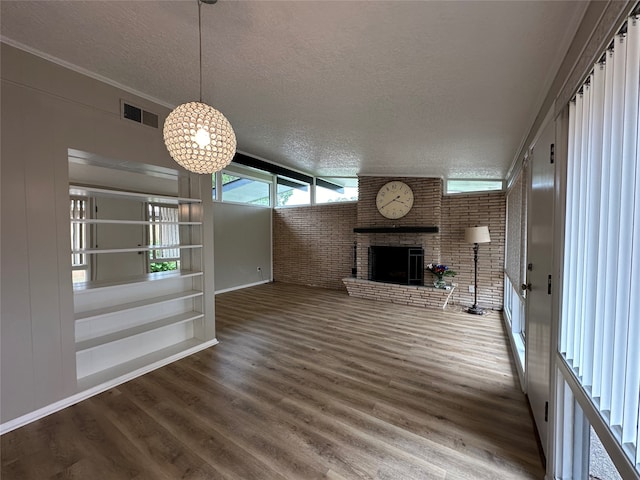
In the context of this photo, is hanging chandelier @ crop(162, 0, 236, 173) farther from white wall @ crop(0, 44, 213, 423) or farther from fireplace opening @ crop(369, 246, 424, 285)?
fireplace opening @ crop(369, 246, 424, 285)

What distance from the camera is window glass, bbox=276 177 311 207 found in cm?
701

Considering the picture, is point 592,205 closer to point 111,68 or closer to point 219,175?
point 111,68

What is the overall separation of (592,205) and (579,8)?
0.94 m

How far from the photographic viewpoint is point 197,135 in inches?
52.4

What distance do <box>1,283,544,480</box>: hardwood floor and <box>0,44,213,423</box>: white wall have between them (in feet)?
1.10

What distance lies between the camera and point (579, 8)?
4.02 feet

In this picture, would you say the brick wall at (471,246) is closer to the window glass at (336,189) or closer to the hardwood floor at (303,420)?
the hardwood floor at (303,420)

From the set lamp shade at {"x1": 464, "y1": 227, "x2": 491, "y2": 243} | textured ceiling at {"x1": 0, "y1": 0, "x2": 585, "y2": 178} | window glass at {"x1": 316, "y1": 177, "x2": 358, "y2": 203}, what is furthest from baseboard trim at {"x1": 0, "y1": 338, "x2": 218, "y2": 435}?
window glass at {"x1": 316, "y1": 177, "x2": 358, "y2": 203}

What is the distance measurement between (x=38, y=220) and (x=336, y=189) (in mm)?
5714

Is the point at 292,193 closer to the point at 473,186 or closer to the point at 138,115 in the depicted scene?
the point at 473,186

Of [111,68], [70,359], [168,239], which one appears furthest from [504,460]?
[168,239]

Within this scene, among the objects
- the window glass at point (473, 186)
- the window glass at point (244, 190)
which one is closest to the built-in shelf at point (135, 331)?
the window glass at point (244, 190)

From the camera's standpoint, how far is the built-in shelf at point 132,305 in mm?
2275

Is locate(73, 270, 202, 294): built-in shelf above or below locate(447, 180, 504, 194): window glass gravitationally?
below
